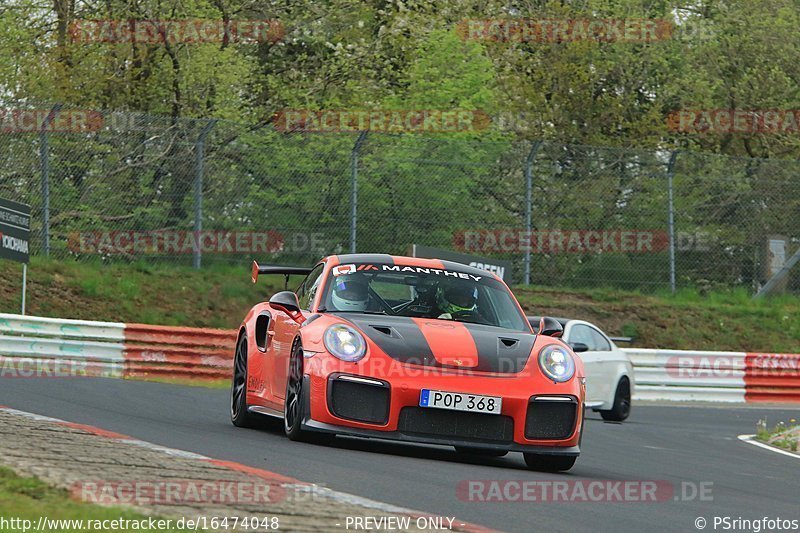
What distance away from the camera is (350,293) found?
980cm

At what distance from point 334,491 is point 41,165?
16.5m

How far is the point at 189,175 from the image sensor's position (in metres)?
22.8

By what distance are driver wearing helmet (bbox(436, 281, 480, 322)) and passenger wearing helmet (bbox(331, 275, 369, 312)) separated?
530mm

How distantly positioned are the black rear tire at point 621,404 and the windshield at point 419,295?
8481 mm

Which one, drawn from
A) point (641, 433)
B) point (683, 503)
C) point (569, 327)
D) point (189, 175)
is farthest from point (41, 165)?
point (683, 503)

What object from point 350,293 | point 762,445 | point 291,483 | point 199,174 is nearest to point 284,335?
point 350,293

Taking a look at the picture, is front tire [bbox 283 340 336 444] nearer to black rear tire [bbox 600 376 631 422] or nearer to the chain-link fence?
black rear tire [bbox 600 376 631 422]

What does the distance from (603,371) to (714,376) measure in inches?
238

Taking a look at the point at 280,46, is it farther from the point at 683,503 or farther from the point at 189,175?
the point at 683,503

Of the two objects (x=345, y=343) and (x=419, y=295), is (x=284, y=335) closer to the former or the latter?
(x=419, y=295)

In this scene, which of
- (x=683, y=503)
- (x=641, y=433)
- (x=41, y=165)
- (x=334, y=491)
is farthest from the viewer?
(x=41, y=165)

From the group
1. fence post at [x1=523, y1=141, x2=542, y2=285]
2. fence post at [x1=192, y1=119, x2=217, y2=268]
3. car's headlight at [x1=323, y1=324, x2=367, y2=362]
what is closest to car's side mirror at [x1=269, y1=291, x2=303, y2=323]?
car's headlight at [x1=323, y1=324, x2=367, y2=362]

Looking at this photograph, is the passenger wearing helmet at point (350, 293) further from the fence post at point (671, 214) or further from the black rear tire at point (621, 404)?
the fence post at point (671, 214)

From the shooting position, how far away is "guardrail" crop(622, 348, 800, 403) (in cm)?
2300
